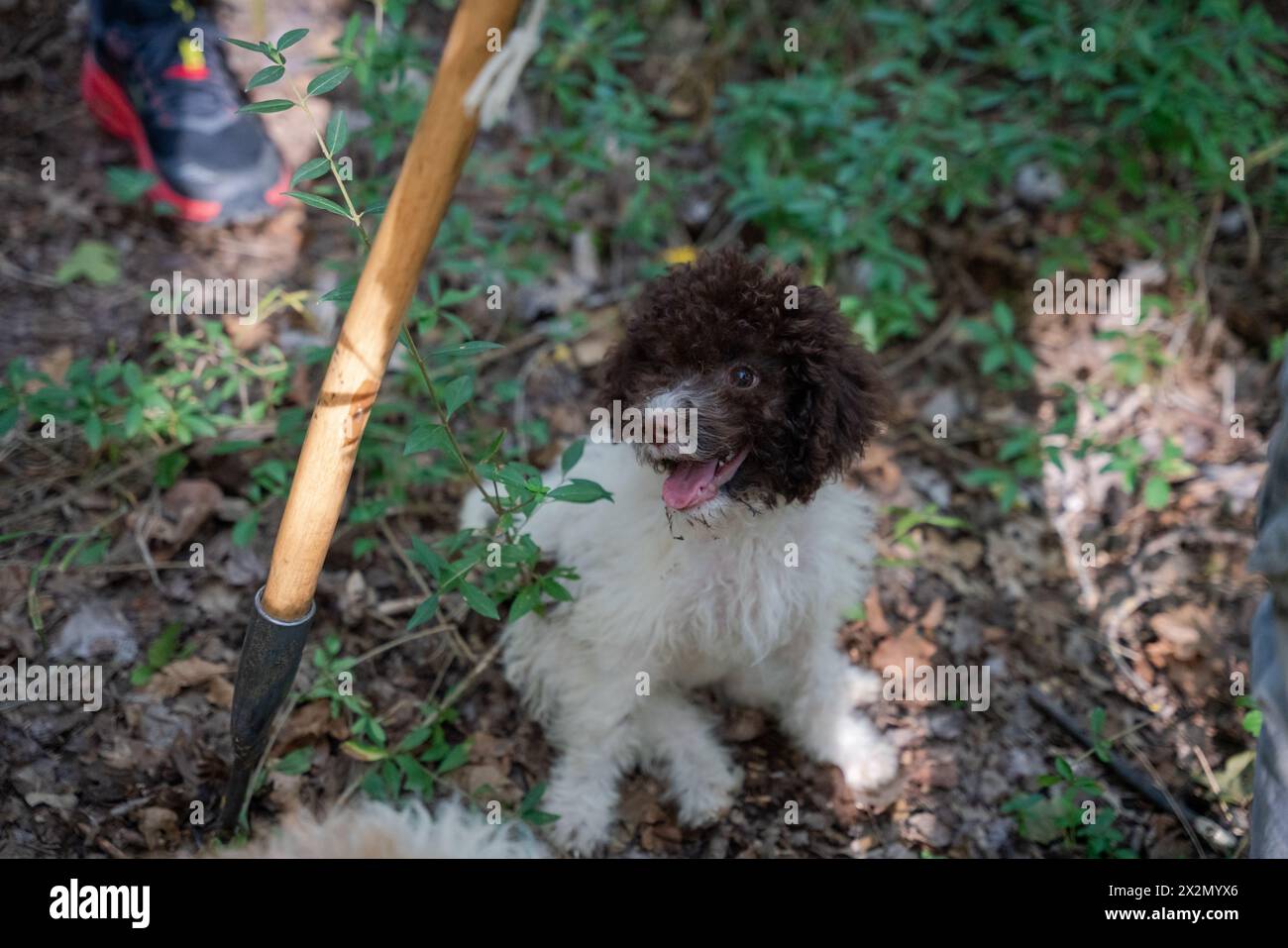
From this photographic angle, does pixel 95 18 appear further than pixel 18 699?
Yes

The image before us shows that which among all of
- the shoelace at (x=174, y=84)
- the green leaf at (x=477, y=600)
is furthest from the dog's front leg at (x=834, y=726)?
the shoelace at (x=174, y=84)

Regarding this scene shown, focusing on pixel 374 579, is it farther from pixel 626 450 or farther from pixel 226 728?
pixel 626 450

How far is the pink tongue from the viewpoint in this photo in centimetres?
250

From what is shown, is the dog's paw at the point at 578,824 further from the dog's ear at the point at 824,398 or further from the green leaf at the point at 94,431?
the green leaf at the point at 94,431

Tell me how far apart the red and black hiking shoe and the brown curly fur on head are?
102 inches

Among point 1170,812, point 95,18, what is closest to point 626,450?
point 1170,812

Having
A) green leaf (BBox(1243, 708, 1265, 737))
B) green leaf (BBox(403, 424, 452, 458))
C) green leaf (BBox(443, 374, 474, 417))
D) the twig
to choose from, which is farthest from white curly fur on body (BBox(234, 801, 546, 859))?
green leaf (BBox(1243, 708, 1265, 737))

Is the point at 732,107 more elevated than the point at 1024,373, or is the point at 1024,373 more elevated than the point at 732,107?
the point at 732,107

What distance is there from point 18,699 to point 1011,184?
4.74 metres

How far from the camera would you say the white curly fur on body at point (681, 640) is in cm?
278

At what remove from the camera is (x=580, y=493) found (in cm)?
245

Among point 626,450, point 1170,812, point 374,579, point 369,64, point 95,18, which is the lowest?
point 1170,812
